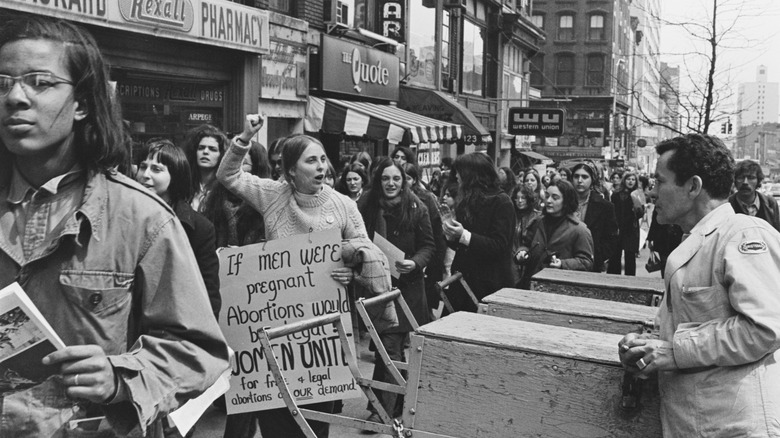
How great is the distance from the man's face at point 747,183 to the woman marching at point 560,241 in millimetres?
3142

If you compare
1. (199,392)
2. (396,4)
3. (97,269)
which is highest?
(396,4)

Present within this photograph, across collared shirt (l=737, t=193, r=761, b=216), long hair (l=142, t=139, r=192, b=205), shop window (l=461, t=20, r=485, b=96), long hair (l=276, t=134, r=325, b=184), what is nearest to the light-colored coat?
long hair (l=276, t=134, r=325, b=184)

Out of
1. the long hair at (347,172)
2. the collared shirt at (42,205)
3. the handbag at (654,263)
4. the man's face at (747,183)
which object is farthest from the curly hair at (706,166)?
the man's face at (747,183)

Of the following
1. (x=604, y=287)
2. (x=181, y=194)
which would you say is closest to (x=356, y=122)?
(x=604, y=287)

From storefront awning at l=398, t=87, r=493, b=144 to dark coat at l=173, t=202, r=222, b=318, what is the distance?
56.0 ft

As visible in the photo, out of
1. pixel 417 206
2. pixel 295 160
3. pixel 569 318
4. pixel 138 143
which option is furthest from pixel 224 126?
pixel 569 318

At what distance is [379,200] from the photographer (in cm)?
713

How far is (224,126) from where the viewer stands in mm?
13359

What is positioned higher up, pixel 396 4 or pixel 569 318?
pixel 396 4

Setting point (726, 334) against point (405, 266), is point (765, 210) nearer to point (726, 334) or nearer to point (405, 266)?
point (405, 266)

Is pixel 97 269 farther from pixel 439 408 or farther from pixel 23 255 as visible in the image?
A: pixel 439 408

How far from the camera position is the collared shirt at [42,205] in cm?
206

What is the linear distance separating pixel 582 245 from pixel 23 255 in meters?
5.98

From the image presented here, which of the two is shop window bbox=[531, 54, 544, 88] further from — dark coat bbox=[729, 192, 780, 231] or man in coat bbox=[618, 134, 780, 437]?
man in coat bbox=[618, 134, 780, 437]
